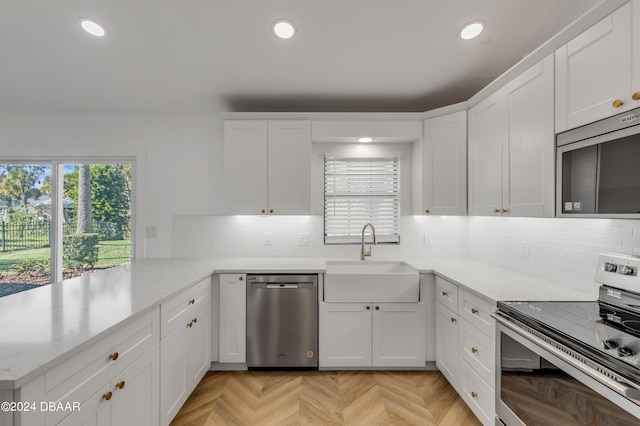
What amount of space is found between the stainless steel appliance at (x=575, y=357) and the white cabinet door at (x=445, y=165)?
1.21 metres

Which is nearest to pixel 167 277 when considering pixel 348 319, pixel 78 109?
pixel 348 319

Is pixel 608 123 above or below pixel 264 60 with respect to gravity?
below

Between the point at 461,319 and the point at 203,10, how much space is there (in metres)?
2.74

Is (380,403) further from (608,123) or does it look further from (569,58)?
(569,58)

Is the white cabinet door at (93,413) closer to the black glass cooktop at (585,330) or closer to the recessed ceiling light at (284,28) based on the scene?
the black glass cooktop at (585,330)

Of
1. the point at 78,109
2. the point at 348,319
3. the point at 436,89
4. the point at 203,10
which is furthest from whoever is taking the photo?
the point at 78,109

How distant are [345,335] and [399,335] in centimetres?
46

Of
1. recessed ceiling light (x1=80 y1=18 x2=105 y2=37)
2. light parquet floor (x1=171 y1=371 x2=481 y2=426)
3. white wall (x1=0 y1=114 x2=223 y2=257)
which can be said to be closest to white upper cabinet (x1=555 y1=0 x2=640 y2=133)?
light parquet floor (x1=171 y1=371 x2=481 y2=426)

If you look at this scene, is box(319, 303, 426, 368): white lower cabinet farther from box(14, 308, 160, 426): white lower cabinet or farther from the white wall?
the white wall

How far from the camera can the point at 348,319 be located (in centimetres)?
244

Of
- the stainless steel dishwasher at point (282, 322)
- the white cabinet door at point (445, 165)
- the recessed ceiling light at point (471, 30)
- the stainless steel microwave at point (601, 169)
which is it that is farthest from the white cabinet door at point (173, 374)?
the recessed ceiling light at point (471, 30)

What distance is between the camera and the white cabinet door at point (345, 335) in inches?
95.9

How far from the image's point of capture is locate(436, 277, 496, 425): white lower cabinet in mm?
1713

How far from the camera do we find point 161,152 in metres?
3.06
